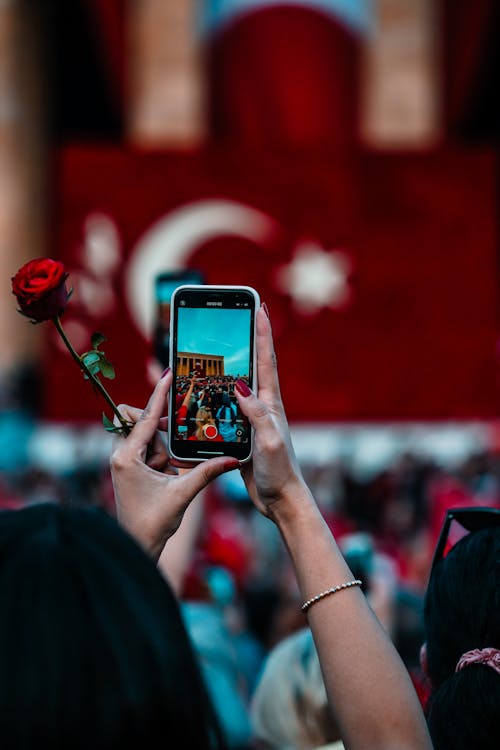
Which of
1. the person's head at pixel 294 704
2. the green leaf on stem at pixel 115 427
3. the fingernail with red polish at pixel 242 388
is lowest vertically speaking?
the person's head at pixel 294 704

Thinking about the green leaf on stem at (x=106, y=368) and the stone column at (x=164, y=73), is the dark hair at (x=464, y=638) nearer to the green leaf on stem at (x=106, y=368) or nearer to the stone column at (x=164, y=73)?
the green leaf on stem at (x=106, y=368)

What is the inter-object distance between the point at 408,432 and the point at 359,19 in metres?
3.61

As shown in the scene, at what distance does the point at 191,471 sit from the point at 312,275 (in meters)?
5.52

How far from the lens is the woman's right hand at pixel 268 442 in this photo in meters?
1.19

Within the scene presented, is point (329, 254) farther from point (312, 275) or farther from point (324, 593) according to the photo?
point (324, 593)

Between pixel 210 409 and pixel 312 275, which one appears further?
A: pixel 312 275

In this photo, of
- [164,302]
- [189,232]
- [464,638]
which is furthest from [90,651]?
[189,232]

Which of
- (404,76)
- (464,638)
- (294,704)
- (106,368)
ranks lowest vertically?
(294,704)

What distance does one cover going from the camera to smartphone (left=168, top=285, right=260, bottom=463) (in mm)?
1274

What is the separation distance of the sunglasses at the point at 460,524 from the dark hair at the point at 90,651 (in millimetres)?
584

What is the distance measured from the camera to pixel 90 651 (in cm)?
80

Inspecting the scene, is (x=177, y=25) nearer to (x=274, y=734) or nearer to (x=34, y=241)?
(x=34, y=241)

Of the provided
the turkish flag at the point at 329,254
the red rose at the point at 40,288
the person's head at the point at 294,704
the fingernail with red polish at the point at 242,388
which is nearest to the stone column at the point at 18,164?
the turkish flag at the point at 329,254

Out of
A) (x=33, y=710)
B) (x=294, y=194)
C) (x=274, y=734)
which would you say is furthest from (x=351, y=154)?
(x=33, y=710)
